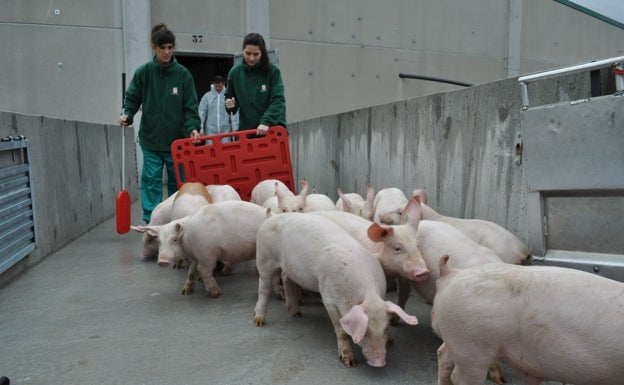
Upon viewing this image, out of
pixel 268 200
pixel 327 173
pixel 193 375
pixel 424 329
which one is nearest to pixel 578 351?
pixel 424 329

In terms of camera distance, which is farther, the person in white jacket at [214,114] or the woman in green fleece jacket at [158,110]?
the person in white jacket at [214,114]

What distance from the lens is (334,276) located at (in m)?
2.73

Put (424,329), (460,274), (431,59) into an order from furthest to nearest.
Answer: (431,59), (424,329), (460,274)

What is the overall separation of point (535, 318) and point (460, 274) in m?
0.35

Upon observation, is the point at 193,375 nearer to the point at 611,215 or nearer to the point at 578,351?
the point at 578,351

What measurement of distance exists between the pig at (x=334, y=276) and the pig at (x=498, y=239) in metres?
0.74

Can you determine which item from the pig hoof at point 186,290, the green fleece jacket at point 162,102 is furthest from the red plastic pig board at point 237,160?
the pig hoof at point 186,290

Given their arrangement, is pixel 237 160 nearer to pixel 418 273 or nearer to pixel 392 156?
pixel 392 156

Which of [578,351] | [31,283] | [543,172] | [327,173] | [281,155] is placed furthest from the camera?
[327,173]

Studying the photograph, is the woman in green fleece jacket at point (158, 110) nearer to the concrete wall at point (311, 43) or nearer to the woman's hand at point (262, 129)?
the woman's hand at point (262, 129)

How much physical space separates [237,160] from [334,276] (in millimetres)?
3127

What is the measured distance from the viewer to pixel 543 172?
2654 mm

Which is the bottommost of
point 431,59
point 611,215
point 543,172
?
point 611,215

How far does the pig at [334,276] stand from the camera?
2.48 m
